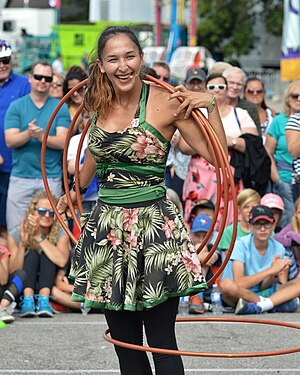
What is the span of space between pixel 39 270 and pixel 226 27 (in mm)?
48264

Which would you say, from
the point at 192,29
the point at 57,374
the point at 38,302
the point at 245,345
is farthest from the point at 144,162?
the point at 192,29

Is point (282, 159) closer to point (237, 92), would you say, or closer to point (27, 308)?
point (237, 92)

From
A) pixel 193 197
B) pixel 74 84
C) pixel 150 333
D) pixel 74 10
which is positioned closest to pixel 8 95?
pixel 74 84

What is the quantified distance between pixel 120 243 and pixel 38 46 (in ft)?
115

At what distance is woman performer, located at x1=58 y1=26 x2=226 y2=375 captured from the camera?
4555 millimetres

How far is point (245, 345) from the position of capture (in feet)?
23.7

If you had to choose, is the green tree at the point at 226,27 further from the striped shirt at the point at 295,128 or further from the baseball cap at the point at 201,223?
the baseball cap at the point at 201,223

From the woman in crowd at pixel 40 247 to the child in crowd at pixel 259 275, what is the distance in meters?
1.45

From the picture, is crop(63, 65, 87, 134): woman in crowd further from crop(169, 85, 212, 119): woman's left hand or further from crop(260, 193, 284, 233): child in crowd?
crop(169, 85, 212, 119): woman's left hand

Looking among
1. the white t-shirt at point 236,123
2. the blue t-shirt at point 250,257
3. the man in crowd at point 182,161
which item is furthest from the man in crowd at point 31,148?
the blue t-shirt at point 250,257

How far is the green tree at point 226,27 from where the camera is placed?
54.9m

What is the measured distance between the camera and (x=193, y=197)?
9.26 meters

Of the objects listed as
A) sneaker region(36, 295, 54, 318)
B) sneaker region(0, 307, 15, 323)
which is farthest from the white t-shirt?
sneaker region(0, 307, 15, 323)

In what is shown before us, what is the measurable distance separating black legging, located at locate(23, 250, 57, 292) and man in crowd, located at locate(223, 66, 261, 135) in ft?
7.88
